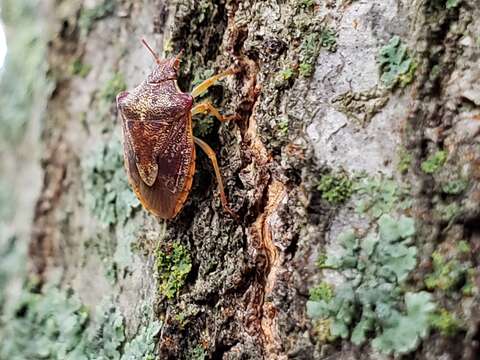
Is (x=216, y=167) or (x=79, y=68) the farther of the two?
(x=79, y=68)

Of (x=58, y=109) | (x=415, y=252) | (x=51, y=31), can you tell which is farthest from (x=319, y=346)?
(x=51, y=31)

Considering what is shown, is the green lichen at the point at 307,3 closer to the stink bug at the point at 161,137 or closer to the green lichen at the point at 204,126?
the stink bug at the point at 161,137

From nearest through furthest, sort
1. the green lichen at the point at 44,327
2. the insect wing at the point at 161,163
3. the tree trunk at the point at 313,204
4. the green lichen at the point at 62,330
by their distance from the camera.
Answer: the tree trunk at the point at 313,204 < the insect wing at the point at 161,163 < the green lichen at the point at 62,330 < the green lichen at the point at 44,327

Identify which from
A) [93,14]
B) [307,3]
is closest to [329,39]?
[307,3]

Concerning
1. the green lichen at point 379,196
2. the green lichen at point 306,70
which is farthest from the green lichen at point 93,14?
the green lichen at point 379,196

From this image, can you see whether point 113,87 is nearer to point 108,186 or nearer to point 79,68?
point 79,68
